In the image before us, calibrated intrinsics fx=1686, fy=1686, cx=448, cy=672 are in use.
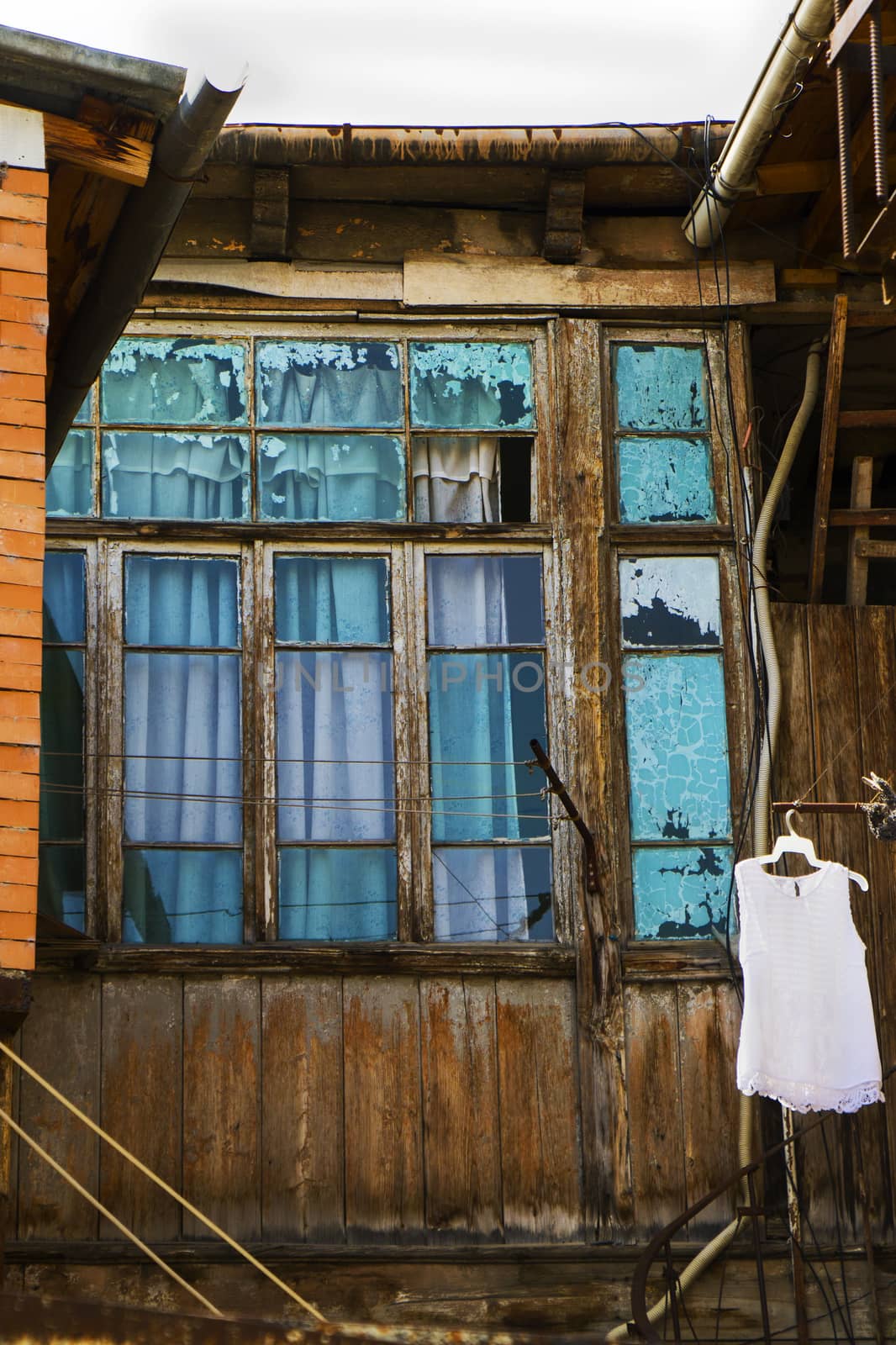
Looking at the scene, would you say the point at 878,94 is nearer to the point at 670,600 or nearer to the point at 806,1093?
the point at 670,600

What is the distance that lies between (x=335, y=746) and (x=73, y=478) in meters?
1.80

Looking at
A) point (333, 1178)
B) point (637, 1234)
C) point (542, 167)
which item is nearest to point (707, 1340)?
point (637, 1234)

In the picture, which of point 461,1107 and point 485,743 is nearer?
point 461,1107

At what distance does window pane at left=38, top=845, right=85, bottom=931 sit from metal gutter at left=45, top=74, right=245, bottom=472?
1.76 m

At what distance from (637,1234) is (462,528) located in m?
3.31

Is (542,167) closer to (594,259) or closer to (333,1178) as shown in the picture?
(594,259)

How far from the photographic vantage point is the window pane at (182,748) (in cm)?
769

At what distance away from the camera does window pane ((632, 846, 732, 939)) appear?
7719mm

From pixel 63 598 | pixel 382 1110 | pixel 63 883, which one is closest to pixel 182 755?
pixel 63 883

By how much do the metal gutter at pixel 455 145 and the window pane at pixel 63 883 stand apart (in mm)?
3316

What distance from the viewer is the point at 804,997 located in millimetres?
6480

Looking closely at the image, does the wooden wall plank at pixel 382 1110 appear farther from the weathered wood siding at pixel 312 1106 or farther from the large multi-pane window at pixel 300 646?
the large multi-pane window at pixel 300 646

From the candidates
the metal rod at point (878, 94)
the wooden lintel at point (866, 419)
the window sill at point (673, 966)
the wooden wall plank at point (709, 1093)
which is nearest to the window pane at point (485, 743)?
the window sill at point (673, 966)

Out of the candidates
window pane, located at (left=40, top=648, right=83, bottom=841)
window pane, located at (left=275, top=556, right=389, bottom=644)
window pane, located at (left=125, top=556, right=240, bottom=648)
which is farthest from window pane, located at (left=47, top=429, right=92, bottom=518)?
window pane, located at (left=275, top=556, right=389, bottom=644)
